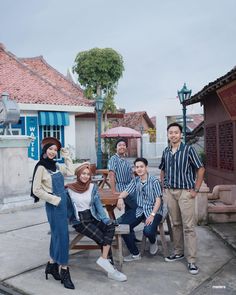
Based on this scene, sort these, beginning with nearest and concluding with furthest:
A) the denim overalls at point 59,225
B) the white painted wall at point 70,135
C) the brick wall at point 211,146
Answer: the denim overalls at point 59,225, the brick wall at point 211,146, the white painted wall at point 70,135

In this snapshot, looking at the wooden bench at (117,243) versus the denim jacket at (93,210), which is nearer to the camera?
the denim jacket at (93,210)

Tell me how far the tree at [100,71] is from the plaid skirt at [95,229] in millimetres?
17128

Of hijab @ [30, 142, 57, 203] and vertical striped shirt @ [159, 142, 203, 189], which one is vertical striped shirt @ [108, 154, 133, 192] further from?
hijab @ [30, 142, 57, 203]

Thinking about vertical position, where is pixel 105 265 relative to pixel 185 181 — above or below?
below

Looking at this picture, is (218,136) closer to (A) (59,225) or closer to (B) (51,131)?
(A) (59,225)

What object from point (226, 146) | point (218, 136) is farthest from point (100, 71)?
point (226, 146)

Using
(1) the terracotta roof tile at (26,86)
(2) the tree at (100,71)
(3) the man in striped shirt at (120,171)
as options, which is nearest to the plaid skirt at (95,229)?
(3) the man in striped shirt at (120,171)

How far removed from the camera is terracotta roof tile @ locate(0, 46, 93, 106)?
15508 millimetres

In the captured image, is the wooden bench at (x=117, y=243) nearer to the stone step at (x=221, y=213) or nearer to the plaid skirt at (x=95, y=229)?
the plaid skirt at (x=95, y=229)

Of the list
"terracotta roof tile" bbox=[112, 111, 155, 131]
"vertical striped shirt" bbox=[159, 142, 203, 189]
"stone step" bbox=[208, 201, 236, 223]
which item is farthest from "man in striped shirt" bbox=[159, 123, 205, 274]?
"terracotta roof tile" bbox=[112, 111, 155, 131]

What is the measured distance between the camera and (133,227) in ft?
15.8

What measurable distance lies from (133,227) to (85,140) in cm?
1532

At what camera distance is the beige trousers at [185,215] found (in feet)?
14.4

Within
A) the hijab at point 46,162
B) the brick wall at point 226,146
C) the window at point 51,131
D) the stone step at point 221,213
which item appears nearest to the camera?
the hijab at point 46,162
